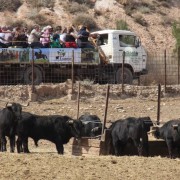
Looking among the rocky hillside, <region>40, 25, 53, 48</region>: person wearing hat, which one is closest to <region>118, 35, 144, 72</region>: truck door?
<region>40, 25, 53, 48</region>: person wearing hat

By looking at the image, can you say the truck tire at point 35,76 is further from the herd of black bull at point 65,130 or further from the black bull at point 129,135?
the black bull at point 129,135

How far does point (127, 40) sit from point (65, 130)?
12.2 metres

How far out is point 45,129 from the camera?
1720 cm

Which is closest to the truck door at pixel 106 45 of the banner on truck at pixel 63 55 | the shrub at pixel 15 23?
the banner on truck at pixel 63 55

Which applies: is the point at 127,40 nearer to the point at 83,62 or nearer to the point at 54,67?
the point at 83,62

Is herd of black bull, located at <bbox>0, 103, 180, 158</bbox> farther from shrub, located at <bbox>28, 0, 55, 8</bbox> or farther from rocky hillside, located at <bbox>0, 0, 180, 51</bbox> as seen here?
shrub, located at <bbox>28, 0, 55, 8</bbox>

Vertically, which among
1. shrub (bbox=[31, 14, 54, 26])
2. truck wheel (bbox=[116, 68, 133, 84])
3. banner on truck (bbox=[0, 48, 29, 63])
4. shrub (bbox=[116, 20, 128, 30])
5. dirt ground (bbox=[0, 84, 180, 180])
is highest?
shrub (bbox=[31, 14, 54, 26])

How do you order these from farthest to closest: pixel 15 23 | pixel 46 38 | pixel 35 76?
pixel 15 23
pixel 35 76
pixel 46 38

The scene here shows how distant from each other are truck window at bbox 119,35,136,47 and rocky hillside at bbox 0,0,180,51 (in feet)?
51.0

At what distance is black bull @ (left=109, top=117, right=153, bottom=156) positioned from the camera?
1633cm

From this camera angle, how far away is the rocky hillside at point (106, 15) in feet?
149

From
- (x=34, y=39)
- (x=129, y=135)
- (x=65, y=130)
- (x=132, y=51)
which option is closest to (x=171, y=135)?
(x=129, y=135)

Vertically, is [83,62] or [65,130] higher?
[83,62]

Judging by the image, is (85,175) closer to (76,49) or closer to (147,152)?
(147,152)
